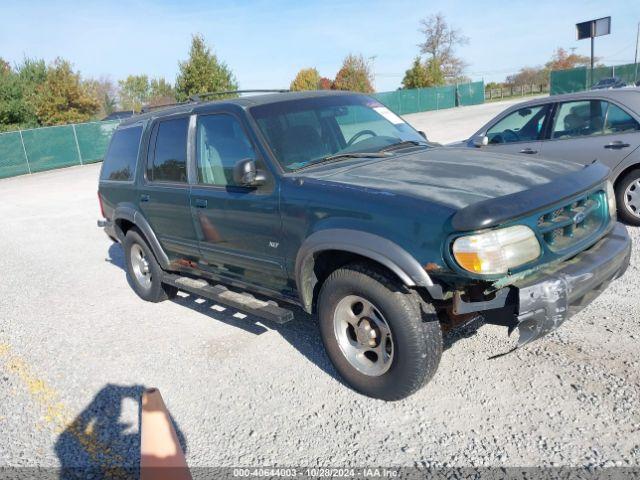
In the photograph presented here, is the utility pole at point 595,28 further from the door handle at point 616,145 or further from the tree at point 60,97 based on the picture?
the tree at point 60,97

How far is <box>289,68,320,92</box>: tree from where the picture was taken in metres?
54.6

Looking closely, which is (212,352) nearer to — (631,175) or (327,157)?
(327,157)

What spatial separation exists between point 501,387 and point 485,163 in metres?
1.52

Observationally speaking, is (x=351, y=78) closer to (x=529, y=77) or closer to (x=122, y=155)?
→ (x=529, y=77)

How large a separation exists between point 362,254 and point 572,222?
4.27ft

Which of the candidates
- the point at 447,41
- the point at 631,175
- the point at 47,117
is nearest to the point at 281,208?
the point at 631,175

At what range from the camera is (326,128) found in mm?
4355

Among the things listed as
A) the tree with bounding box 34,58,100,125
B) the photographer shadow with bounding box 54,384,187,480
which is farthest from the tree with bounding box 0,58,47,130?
the photographer shadow with bounding box 54,384,187,480

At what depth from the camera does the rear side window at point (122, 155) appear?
18.2ft

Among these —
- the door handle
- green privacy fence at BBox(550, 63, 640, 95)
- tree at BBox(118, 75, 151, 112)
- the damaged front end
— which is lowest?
the damaged front end

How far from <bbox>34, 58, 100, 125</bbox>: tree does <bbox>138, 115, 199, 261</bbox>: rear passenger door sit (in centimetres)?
3345

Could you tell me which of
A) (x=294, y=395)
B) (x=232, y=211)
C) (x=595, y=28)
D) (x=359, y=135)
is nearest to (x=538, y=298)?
(x=294, y=395)

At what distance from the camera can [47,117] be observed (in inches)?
1348

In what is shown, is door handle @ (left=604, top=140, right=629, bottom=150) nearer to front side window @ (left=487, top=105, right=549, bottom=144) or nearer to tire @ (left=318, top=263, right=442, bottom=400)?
front side window @ (left=487, top=105, right=549, bottom=144)
